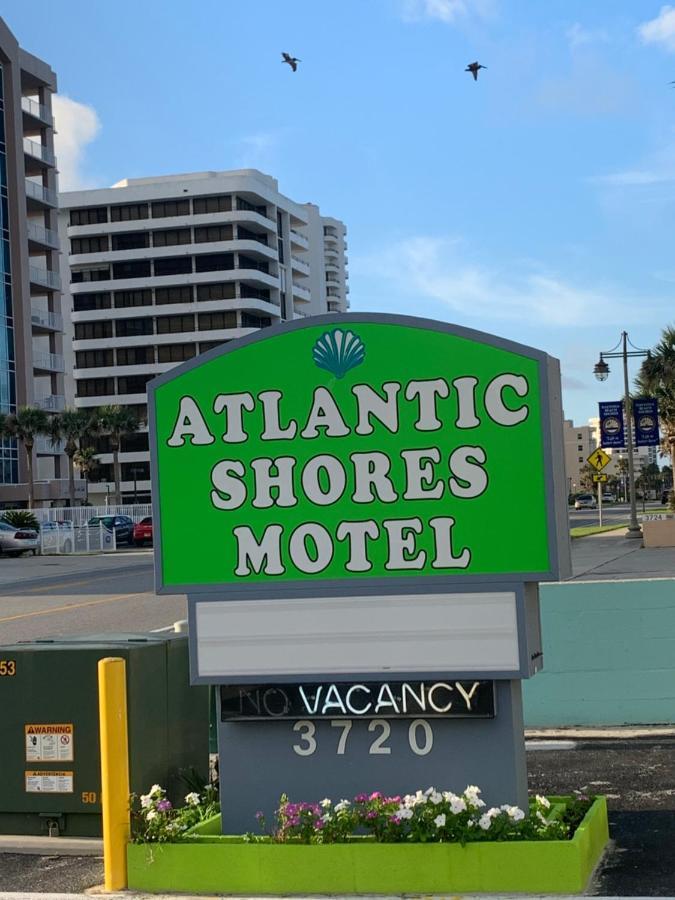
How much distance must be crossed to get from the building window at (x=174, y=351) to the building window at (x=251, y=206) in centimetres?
1368

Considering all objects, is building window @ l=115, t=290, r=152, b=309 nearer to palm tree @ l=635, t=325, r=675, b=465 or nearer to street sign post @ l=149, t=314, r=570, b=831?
palm tree @ l=635, t=325, r=675, b=465

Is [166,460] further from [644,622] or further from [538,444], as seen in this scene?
[644,622]

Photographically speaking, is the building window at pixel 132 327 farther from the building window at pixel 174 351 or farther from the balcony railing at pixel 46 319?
the balcony railing at pixel 46 319

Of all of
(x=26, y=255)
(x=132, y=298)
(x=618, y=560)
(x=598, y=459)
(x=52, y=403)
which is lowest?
(x=618, y=560)

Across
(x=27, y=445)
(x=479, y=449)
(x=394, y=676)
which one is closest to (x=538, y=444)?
(x=479, y=449)

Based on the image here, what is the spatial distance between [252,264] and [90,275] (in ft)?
51.2

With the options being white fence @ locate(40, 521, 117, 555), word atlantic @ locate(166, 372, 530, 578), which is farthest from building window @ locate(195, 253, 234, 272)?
word atlantic @ locate(166, 372, 530, 578)

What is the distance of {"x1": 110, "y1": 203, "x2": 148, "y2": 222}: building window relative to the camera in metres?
121

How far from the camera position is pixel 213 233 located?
119 metres

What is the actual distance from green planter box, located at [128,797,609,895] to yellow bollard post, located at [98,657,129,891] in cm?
9

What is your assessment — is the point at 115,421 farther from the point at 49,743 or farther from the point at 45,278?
the point at 49,743

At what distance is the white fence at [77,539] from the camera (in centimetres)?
5534

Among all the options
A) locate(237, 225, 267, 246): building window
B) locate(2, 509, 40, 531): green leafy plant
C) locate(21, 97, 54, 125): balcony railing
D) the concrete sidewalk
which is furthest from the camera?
locate(237, 225, 267, 246): building window

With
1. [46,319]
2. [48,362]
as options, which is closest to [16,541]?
[46,319]
